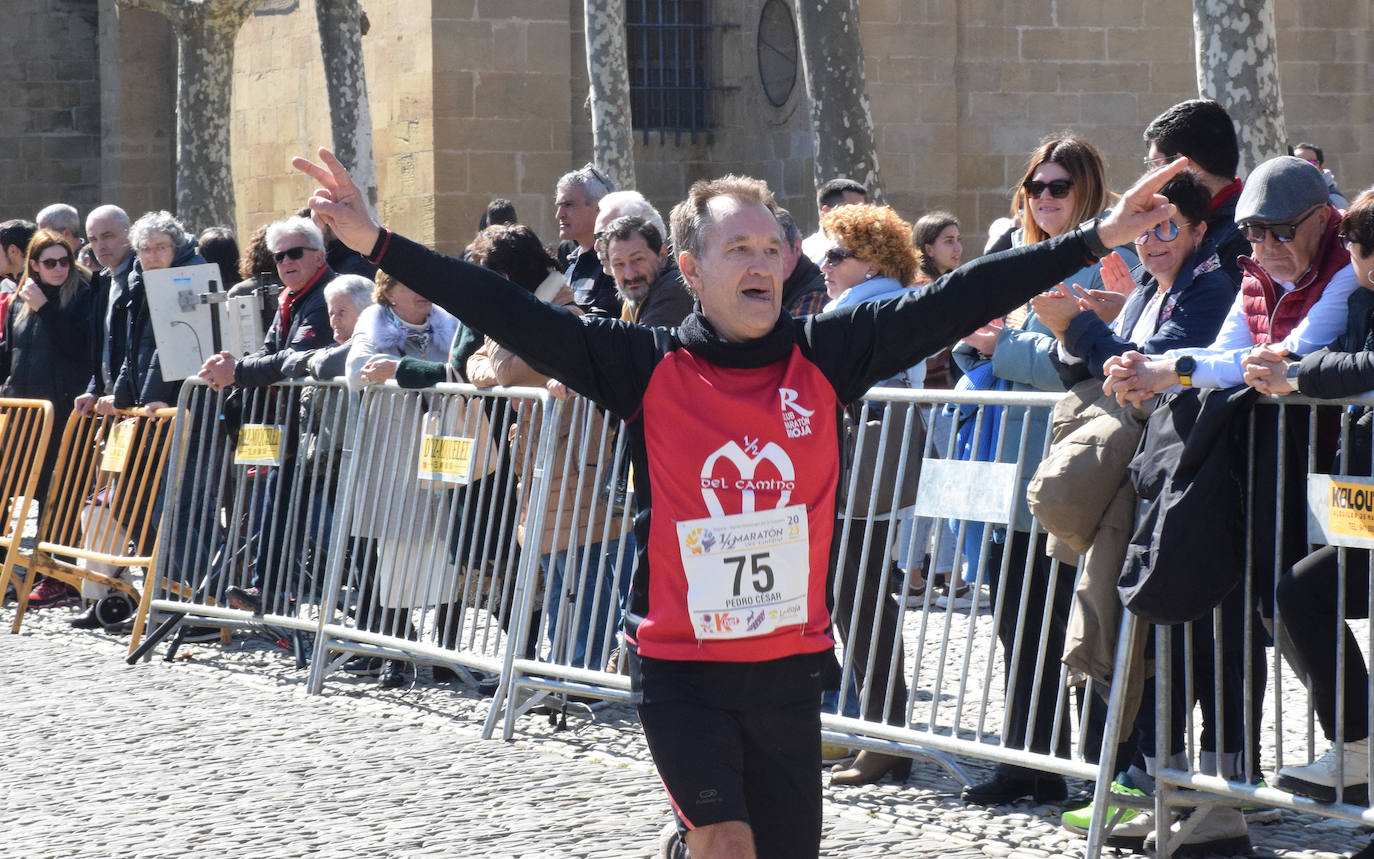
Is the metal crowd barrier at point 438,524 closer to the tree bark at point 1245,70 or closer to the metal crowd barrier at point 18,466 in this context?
the metal crowd barrier at point 18,466

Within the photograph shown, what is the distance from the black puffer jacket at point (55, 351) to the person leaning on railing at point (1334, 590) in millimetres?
8412

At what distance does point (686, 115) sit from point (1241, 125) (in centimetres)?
984

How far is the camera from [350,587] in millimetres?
8297

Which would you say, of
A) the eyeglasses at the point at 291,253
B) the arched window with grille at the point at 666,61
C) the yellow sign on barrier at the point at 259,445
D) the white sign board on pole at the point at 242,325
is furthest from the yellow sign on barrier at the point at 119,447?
the arched window with grille at the point at 666,61

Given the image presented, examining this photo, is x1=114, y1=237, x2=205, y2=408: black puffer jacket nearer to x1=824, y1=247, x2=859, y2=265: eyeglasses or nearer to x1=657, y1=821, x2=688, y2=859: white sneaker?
x1=824, y1=247, x2=859, y2=265: eyeglasses

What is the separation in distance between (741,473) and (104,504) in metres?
6.83

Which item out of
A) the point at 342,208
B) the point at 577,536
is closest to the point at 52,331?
the point at 577,536

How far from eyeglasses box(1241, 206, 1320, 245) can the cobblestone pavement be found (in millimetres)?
1712

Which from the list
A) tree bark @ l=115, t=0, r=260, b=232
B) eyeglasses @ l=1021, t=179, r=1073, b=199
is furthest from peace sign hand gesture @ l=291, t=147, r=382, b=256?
tree bark @ l=115, t=0, r=260, b=232

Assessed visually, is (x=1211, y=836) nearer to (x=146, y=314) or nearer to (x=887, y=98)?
(x=146, y=314)

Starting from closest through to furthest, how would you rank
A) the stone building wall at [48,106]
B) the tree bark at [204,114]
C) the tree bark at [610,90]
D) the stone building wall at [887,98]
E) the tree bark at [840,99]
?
the tree bark at [840,99] → the tree bark at [610,90] → the tree bark at [204,114] → the stone building wall at [887,98] → the stone building wall at [48,106]

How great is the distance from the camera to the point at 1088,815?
5.31 m

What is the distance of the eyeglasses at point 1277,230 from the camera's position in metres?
4.80

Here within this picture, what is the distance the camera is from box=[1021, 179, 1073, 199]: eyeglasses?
5.77 meters
